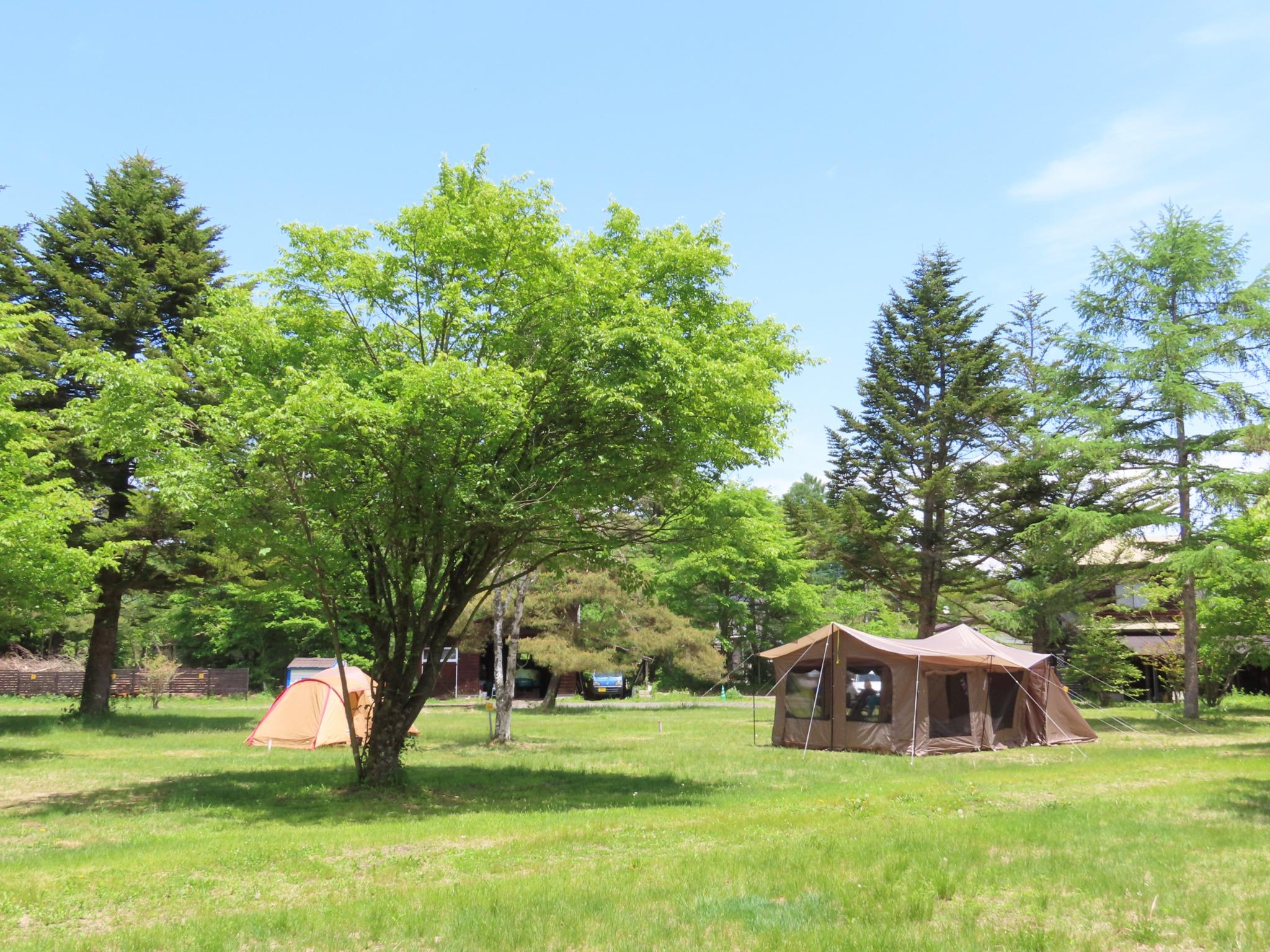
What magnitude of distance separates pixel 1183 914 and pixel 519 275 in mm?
9823

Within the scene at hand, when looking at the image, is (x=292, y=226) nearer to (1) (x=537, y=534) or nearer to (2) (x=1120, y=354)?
(1) (x=537, y=534)

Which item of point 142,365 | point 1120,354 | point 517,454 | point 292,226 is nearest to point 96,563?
point 142,365

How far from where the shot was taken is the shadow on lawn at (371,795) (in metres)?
11.1

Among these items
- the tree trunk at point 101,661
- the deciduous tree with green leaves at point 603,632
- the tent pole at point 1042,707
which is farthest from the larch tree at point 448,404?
the deciduous tree with green leaves at point 603,632

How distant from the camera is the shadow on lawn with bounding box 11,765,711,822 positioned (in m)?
11.1

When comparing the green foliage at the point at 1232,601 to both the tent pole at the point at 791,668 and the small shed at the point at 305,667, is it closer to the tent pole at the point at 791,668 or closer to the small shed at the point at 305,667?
the tent pole at the point at 791,668

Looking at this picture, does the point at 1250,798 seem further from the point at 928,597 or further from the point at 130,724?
the point at 130,724

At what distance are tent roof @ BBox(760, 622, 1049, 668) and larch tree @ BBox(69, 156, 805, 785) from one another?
7.06 meters

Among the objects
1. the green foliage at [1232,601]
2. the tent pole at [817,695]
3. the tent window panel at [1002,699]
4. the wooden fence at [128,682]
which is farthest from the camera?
the wooden fence at [128,682]

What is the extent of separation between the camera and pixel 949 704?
19.2 metres

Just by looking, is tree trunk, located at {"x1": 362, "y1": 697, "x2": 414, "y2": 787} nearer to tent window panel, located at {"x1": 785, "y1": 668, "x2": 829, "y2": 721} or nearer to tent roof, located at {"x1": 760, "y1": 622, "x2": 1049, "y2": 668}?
tent roof, located at {"x1": 760, "y1": 622, "x2": 1049, "y2": 668}

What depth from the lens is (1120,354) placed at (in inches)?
1011

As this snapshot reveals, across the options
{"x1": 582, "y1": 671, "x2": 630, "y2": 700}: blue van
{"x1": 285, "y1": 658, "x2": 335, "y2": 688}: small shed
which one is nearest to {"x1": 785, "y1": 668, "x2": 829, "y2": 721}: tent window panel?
{"x1": 285, "y1": 658, "x2": 335, "y2": 688}: small shed

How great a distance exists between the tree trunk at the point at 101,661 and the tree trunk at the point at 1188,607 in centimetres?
2814
